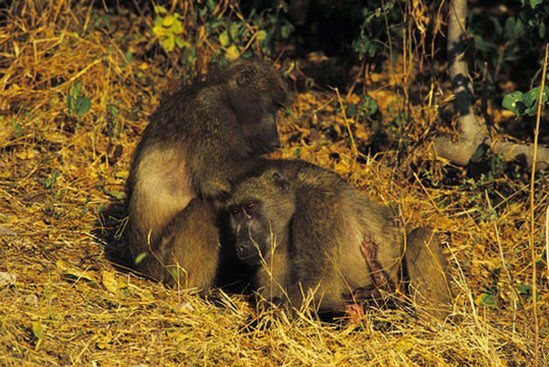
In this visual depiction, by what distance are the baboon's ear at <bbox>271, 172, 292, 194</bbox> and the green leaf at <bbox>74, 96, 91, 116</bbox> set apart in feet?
6.46

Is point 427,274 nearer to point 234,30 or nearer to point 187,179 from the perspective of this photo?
point 187,179

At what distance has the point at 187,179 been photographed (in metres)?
4.23

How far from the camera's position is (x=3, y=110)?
5.62 meters

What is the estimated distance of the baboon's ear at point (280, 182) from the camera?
4031 millimetres

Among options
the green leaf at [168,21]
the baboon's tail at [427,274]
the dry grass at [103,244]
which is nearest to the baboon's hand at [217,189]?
the dry grass at [103,244]

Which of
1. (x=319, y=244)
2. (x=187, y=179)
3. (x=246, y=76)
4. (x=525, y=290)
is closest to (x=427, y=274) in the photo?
(x=319, y=244)

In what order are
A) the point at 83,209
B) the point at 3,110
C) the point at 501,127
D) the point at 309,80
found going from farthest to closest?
the point at 309,80, the point at 501,127, the point at 3,110, the point at 83,209

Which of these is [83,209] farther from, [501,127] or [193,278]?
[501,127]

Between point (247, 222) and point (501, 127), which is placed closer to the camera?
point (247, 222)

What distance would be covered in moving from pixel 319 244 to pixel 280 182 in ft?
1.35

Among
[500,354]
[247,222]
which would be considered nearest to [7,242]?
[247,222]

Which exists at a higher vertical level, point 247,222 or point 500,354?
point 247,222

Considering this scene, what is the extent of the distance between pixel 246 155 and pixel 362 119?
6.36 feet

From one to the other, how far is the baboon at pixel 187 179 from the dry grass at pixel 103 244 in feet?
0.57
